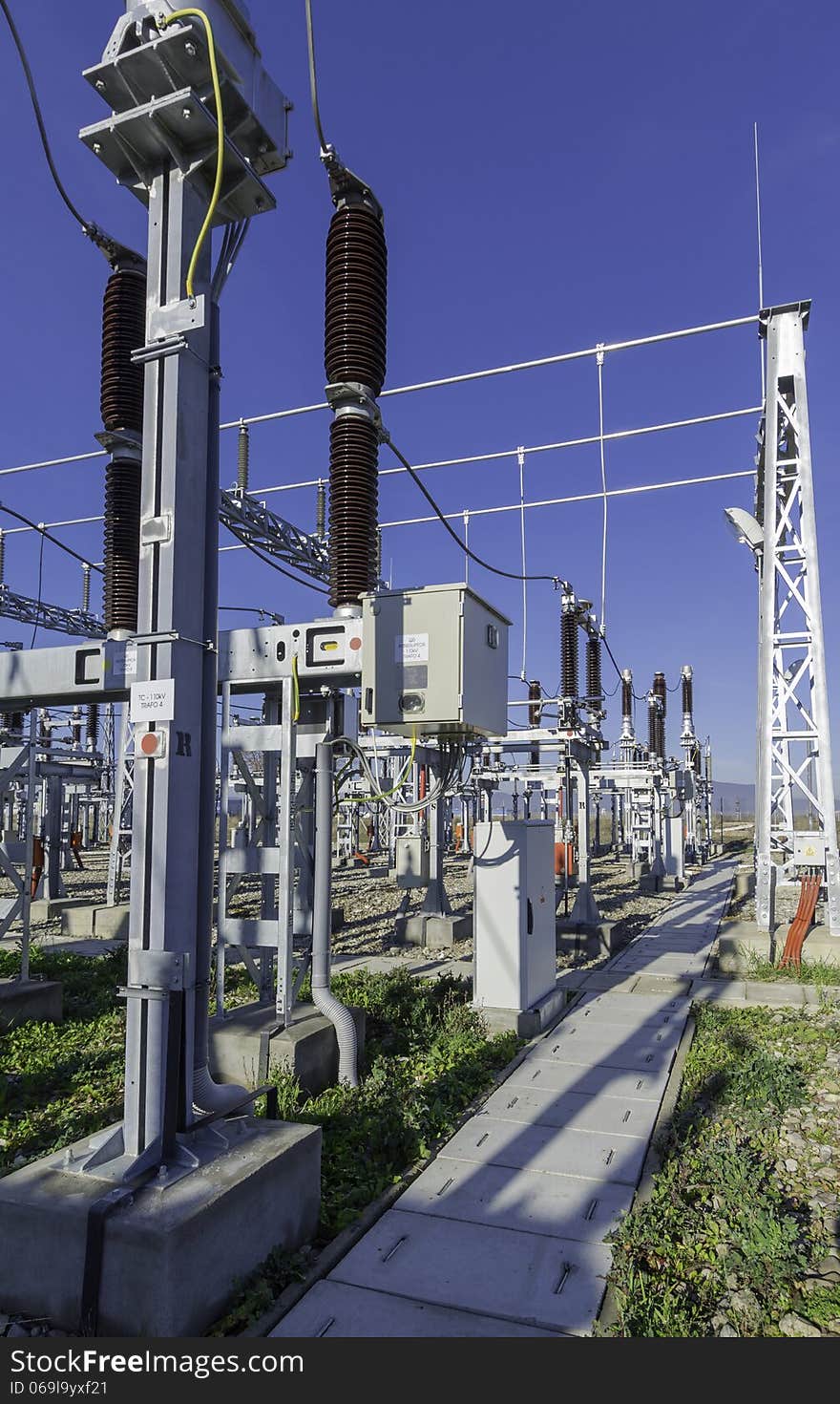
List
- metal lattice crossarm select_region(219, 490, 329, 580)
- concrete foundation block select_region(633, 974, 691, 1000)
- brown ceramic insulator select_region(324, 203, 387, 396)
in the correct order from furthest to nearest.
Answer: metal lattice crossarm select_region(219, 490, 329, 580)
concrete foundation block select_region(633, 974, 691, 1000)
brown ceramic insulator select_region(324, 203, 387, 396)

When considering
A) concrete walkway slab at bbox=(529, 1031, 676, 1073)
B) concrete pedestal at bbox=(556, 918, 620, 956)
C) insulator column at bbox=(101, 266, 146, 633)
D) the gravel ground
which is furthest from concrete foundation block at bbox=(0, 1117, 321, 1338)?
concrete pedestal at bbox=(556, 918, 620, 956)

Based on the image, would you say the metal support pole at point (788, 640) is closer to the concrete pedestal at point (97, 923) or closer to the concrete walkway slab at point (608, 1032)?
the concrete walkway slab at point (608, 1032)

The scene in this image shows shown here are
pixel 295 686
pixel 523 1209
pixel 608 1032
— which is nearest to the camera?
pixel 523 1209

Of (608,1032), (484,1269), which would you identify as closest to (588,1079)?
(608,1032)

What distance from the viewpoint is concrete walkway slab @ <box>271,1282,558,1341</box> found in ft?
11.3

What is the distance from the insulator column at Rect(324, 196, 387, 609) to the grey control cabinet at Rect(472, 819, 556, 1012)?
3482 millimetres

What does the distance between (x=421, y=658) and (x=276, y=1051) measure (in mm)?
3003

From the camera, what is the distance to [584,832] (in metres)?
14.8

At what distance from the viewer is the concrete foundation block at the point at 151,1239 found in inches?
129

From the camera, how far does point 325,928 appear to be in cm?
681

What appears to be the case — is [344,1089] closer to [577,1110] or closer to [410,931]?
[577,1110]

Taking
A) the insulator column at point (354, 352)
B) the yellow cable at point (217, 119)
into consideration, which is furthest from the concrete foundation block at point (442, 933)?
the yellow cable at point (217, 119)

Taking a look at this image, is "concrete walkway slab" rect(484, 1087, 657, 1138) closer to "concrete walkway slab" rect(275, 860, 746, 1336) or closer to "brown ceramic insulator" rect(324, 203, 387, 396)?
"concrete walkway slab" rect(275, 860, 746, 1336)

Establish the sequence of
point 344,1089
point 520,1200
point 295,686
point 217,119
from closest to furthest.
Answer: point 217,119
point 520,1200
point 295,686
point 344,1089
